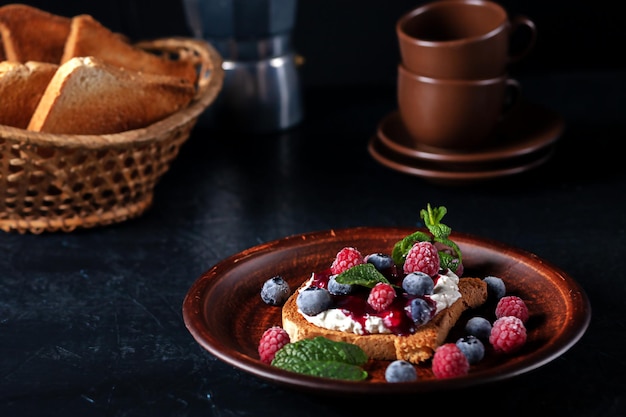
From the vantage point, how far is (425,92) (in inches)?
62.8

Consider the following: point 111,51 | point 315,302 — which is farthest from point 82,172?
point 315,302

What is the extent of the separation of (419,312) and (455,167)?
0.61 metres

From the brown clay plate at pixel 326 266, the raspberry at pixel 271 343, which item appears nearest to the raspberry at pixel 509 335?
the brown clay plate at pixel 326 266

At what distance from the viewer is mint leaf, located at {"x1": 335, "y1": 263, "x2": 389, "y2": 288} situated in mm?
1062

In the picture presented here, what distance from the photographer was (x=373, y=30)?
2135mm

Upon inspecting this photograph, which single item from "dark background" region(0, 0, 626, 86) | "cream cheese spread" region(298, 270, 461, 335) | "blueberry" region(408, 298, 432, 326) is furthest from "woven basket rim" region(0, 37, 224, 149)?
"blueberry" region(408, 298, 432, 326)

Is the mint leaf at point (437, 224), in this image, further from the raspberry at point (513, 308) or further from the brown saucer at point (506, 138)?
the brown saucer at point (506, 138)

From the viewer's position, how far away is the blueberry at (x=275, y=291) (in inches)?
45.9

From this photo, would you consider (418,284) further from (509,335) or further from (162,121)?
(162,121)

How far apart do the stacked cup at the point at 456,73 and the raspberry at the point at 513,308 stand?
0.55 meters

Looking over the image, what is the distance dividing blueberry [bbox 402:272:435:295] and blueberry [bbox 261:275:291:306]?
17 cm

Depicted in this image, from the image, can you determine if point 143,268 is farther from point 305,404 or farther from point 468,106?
point 468,106

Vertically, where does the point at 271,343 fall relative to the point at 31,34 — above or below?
below

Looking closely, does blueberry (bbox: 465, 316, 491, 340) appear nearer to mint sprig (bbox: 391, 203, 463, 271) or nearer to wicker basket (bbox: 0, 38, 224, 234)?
mint sprig (bbox: 391, 203, 463, 271)
